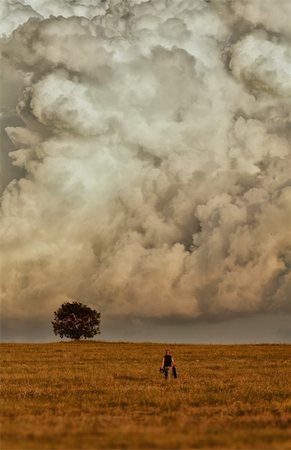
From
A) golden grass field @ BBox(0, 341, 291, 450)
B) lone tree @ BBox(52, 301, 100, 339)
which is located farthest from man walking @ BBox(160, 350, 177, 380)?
lone tree @ BBox(52, 301, 100, 339)

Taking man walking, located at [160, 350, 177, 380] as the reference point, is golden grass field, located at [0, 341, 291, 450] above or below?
below

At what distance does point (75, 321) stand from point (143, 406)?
9747 centimetres

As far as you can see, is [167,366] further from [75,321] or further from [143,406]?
[75,321]

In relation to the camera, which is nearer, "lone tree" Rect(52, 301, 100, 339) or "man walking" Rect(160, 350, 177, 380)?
"man walking" Rect(160, 350, 177, 380)

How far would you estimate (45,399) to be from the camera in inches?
1297

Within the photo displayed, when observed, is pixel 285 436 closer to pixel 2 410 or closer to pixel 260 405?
pixel 260 405

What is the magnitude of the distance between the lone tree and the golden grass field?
65002 mm

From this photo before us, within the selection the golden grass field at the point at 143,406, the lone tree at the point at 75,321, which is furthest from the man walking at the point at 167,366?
the lone tree at the point at 75,321

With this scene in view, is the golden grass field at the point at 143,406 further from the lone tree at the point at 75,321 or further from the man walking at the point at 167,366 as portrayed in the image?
the lone tree at the point at 75,321

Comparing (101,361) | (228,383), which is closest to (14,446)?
(228,383)

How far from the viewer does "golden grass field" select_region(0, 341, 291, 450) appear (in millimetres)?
18703

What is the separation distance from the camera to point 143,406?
29469mm

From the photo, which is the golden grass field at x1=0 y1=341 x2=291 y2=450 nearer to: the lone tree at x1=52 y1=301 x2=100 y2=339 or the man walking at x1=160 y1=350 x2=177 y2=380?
the man walking at x1=160 y1=350 x2=177 y2=380

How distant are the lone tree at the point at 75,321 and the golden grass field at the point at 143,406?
213 feet
